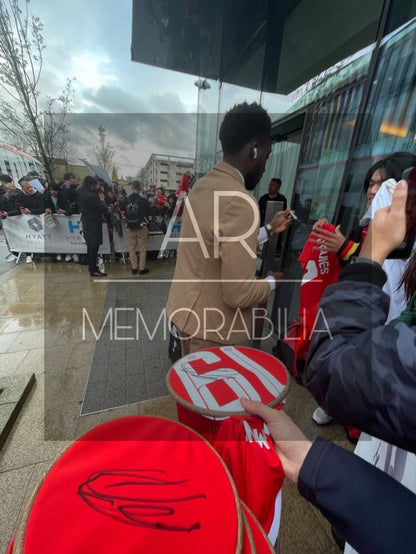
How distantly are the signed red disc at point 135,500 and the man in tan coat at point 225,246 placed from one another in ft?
2.31

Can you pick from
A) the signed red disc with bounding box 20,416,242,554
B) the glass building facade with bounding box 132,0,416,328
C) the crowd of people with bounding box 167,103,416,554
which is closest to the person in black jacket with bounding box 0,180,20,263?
the glass building facade with bounding box 132,0,416,328

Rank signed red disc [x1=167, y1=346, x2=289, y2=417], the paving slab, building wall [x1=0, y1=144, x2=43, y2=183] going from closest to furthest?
signed red disc [x1=167, y1=346, x2=289, y2=417], the paving slab, building wall [x1=0, y1=144, x2=43, y2=183]

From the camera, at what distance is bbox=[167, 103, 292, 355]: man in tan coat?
3.75 feet

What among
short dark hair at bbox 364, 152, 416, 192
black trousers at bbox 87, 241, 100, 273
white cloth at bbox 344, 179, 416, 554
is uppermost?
short dark hair at bbox 364, 152, 416, 192

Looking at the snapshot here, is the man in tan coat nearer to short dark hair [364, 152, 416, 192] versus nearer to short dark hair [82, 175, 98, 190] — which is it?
short dark hair [364, 152, 416, 192]

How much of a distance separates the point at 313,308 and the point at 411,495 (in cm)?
153

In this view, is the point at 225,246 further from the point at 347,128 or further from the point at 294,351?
the point at 347,128

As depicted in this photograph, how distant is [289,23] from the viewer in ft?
12.0

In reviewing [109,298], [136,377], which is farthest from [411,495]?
[109,298]

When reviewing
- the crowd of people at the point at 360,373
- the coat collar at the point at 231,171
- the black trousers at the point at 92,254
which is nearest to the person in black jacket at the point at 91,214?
the black trousers at the point at 92,254

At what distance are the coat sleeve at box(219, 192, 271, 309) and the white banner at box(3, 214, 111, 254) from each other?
6.35 meters

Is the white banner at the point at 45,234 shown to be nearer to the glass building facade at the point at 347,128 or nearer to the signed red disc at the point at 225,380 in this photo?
the glass building facade at the point at 347,128

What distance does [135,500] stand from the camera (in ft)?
1.78

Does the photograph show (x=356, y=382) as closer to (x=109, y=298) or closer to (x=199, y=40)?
(x=109, y=298)
